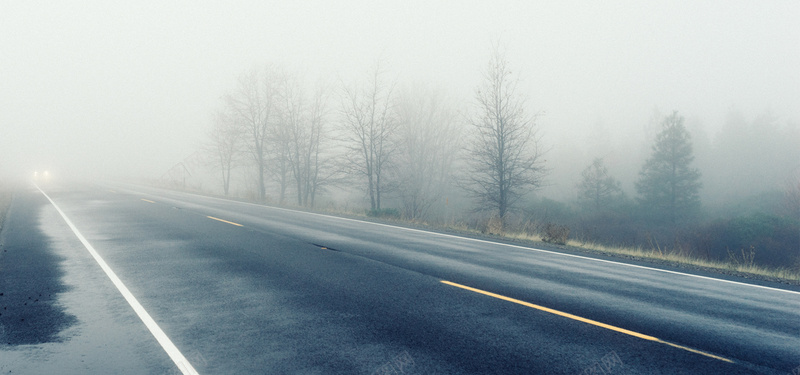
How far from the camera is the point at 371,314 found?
16.8ft

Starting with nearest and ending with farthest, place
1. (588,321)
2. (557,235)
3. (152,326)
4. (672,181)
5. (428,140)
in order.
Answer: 1. (152,326)
2. (588,321)
3. (557,235)
4. (428,140)
5. (672,181)

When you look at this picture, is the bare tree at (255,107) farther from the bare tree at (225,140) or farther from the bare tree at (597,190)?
the bare tree at (597,190)

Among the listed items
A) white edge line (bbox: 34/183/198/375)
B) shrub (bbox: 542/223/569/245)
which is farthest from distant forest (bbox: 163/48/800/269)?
white edge line (bbox: 34/183/198/375)

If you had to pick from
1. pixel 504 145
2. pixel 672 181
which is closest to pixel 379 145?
pixel 504 145

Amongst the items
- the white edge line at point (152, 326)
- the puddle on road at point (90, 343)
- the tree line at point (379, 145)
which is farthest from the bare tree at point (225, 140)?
the puddle on road at point (90, 343)

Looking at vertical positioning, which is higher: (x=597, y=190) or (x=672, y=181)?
(x=672, y=181)

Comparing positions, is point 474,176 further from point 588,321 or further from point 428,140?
point 588,321

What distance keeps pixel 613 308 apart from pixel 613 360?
197cm

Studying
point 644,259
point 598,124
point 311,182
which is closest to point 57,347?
point 644,259

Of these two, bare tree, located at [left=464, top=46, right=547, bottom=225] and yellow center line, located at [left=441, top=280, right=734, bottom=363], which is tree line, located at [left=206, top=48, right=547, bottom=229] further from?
yellow center line, located at [left=441, top=280, right=734, bottom=363]

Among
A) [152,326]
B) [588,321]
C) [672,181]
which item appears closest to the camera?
[152,326]

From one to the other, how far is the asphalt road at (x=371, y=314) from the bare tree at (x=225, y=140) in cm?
2899

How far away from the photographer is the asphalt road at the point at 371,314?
150 inches

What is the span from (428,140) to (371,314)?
140 feet
